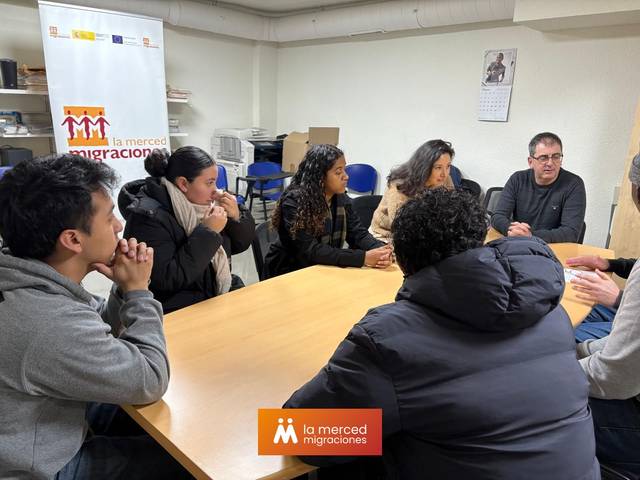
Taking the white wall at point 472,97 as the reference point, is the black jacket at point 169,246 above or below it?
below

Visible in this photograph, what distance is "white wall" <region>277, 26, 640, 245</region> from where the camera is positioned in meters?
3.71

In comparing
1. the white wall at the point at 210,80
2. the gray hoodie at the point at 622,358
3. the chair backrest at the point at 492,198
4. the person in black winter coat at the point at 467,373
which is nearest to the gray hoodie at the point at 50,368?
the person in black winter coat at the point at 467,373

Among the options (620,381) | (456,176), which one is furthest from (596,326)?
(456,176)

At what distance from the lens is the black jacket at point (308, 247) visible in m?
2.17

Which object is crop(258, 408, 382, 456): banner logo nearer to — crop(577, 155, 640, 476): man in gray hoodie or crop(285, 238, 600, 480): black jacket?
crop(285, 238, 600, 480): black jacket

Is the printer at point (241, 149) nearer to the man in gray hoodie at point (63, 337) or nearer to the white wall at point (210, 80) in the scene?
the white wall at point (210, 80)

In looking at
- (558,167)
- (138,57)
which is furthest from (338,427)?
(138,57)

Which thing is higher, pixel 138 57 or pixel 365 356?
pixel 138 57

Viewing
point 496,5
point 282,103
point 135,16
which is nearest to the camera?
point 496,5

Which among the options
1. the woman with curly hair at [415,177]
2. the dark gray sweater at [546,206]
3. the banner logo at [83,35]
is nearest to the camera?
the woman with curly hair at [415,177]

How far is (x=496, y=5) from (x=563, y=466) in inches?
156

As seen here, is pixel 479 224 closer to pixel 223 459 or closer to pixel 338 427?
pixel 338 427

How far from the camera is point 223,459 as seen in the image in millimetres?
964

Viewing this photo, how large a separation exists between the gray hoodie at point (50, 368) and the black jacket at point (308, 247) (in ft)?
3.97
